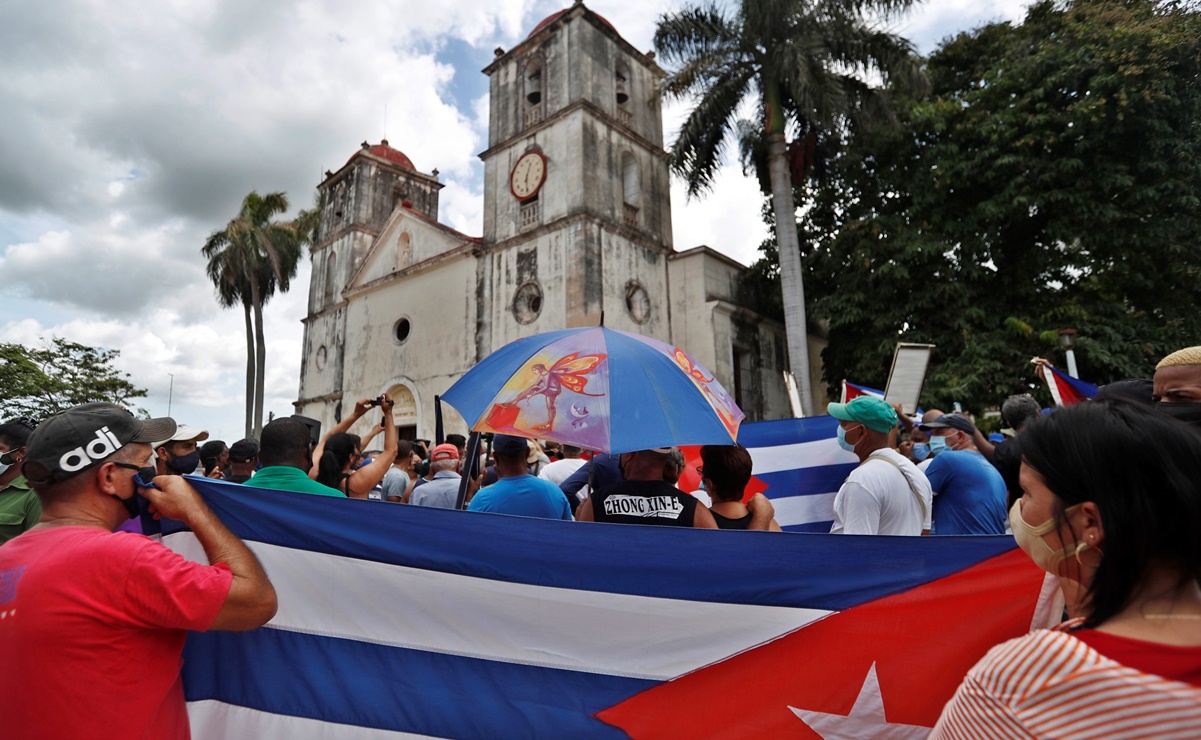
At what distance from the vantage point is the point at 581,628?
2.15 m

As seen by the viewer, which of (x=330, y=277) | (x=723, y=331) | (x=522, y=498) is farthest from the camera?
(x=330, y=277)

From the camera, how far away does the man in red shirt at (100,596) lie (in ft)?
4.92

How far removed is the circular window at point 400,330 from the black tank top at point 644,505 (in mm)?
19698

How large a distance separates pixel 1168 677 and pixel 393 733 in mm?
2022

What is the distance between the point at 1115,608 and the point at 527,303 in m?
17.0

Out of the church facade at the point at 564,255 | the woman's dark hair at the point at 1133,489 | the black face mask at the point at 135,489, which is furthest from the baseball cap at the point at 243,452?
the church facade at the point at 564,255

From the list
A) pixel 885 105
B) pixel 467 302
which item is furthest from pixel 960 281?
pixel 467 302

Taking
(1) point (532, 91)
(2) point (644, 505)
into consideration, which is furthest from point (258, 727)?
(1) point (532, 91)

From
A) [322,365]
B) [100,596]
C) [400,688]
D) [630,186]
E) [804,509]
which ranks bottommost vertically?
[400,688]

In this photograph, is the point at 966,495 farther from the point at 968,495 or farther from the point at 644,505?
the point at 644,505

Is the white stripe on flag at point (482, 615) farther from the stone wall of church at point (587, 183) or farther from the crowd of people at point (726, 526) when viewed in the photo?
the stone wall of church at point (587, 183)

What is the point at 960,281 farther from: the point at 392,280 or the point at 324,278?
the point at 324,278

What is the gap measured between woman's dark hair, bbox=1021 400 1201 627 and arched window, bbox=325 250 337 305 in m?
26.6

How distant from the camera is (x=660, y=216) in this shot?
19.0 m
